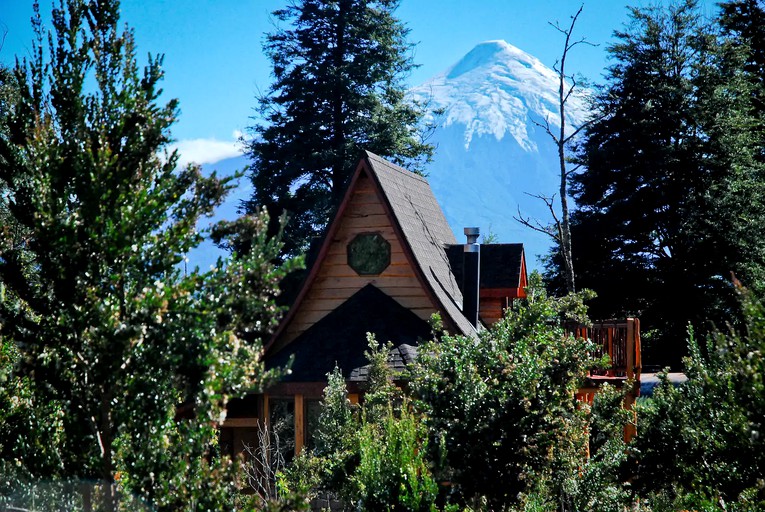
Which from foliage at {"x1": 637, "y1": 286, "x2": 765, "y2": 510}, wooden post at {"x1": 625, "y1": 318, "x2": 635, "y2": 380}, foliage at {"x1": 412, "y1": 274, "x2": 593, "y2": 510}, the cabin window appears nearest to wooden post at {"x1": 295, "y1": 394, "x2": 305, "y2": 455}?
the cabin window

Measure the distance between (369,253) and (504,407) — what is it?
941 cm

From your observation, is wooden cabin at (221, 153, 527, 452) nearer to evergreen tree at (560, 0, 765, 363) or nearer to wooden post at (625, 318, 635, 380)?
wooden post at (625, 318, 635, 380)

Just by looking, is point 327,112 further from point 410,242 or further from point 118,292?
point 118,292

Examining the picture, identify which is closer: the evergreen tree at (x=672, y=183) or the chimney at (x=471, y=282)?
the chimney at (x=471, y=282)

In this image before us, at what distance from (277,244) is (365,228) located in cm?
1214

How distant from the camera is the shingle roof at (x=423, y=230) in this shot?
712 inches

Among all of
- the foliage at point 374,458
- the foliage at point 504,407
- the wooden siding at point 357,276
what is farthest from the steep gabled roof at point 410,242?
the foliage at point 504,407

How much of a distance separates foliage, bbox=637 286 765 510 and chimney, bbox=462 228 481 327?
7.78 m

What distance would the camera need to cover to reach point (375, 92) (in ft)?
114

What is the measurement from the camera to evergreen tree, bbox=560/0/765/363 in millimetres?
35500

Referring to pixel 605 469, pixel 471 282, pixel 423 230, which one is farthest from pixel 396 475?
pixel 423 230

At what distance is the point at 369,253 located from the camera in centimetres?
1873

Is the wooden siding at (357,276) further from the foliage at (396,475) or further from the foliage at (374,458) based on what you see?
the foliage at (396,475)

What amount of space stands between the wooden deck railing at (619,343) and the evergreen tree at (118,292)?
41.6 ft
